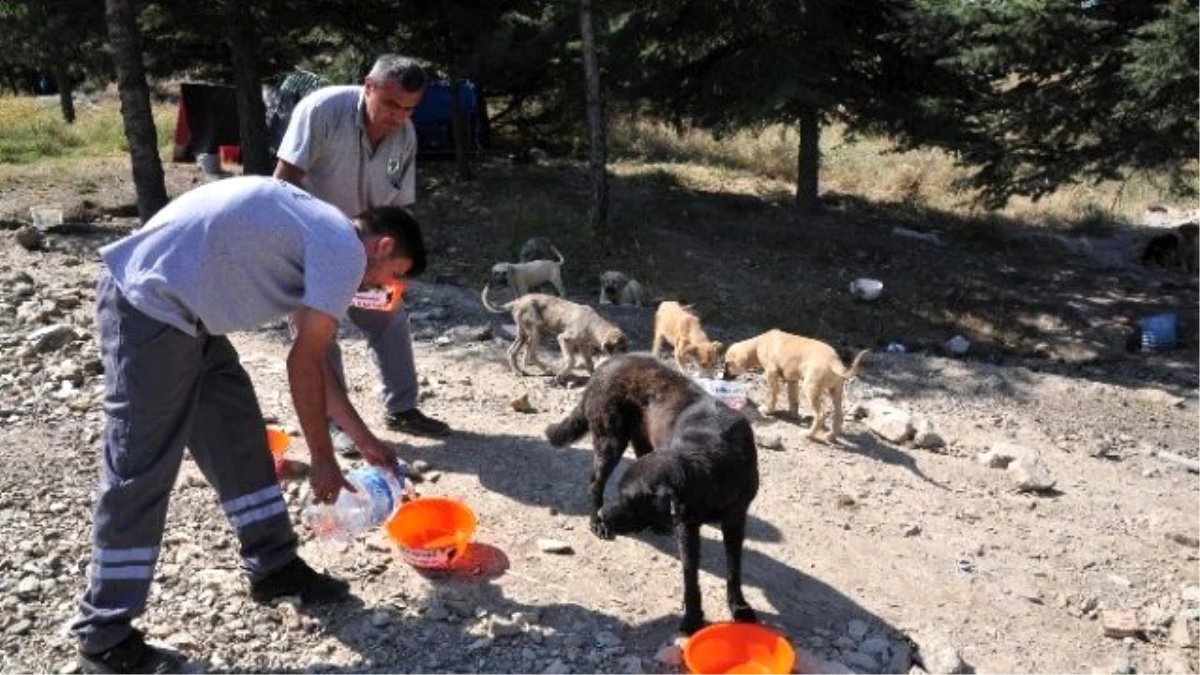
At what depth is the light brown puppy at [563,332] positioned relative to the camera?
7488mm

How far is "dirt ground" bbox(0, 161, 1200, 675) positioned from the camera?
4.20 meters

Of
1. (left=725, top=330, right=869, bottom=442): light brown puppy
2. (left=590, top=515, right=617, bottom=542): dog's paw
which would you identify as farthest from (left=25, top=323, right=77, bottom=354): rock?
(left=725, top=330, right=869, bottom=442): light brown puppy

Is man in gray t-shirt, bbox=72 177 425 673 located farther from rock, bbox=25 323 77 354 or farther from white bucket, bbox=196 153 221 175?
white bucket, bbox=196 153 221 175

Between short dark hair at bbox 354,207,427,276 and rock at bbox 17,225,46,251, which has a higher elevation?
short dark hair at bbox 354,207,427,276

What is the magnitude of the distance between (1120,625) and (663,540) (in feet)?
7.51

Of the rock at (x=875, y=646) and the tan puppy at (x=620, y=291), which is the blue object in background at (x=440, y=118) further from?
the rock at (x=875, y=646)

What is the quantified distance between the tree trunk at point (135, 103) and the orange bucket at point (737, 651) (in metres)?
9.19

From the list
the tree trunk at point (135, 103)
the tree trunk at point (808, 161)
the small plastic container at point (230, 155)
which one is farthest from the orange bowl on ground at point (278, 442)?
the small plastic container at point (230, 155)

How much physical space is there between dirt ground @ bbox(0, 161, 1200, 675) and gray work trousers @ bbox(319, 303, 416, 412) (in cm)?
26

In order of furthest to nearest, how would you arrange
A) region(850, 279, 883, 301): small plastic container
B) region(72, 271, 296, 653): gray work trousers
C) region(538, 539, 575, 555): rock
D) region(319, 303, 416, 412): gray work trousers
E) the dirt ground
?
region(850, 279, 883, 301): small plastic container → region(319, 303, 416, 412): gray work trousers → region(538, 539, 575, 555): rock → the dirt ground → region(72, 271, 296, 653): gray work trousers

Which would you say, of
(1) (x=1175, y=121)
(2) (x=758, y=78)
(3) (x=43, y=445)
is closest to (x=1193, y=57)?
(1) (x=1175, y=121)

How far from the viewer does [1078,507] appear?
621 centimetres

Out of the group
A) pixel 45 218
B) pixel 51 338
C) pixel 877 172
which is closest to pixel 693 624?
pixel 51 338

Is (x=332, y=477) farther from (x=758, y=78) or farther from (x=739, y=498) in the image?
(x=758, y=78)
